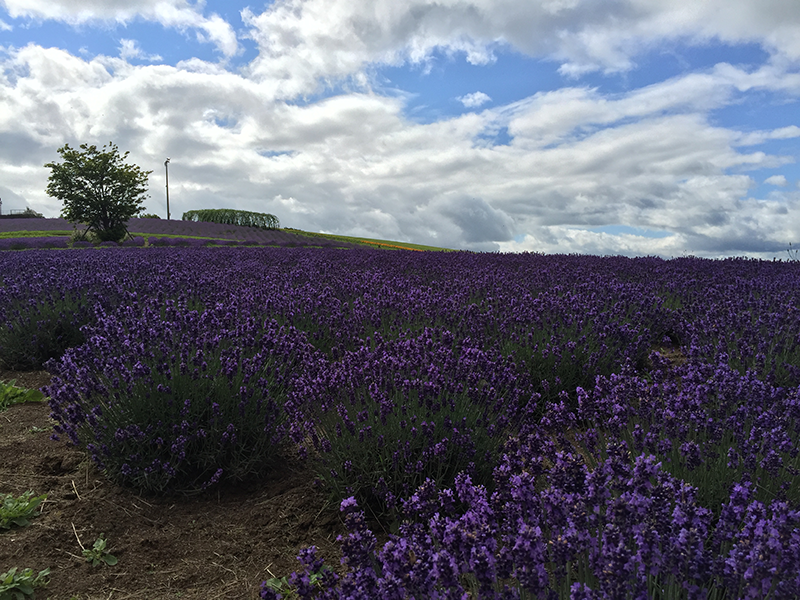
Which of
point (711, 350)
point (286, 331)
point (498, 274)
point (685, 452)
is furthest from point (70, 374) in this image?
point (498, 274)

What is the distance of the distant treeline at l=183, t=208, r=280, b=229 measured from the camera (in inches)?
1747

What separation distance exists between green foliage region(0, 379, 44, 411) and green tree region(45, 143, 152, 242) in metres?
24.4

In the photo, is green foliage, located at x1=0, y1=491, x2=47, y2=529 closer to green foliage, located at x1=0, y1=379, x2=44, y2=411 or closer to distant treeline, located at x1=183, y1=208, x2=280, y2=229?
green foliage, located at x1=0, y1=379, x2=44, y2=411

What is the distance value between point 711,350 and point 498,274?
393 centimetres

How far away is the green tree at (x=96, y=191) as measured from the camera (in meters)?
26.5

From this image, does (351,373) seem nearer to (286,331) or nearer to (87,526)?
(286,331)

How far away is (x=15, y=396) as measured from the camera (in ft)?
15.6

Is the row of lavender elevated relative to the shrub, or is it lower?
elevated

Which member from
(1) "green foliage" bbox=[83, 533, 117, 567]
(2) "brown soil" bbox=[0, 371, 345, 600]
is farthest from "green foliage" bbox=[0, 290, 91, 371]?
(1) "green foliage" bbox=[83, 533, 117, 567]

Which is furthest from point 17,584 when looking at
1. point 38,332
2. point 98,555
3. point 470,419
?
point 38,332

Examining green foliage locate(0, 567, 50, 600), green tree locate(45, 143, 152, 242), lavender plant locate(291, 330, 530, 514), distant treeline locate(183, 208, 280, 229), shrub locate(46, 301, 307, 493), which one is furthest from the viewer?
distant treeline locate(183, 208, 280, 229)

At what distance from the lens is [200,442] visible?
10.8ft

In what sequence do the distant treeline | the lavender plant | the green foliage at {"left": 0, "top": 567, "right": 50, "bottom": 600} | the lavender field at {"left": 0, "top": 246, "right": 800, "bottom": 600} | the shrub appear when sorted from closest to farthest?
1. the lavender field at {"left": 0, "top": 246, "right": 800, "bottom": 600}
2. the green foliage at {"left": 0, "top": 567, "right": 50, "bottom": 600}
3. the lavender plant
4. the shrub
5. the distant treeline

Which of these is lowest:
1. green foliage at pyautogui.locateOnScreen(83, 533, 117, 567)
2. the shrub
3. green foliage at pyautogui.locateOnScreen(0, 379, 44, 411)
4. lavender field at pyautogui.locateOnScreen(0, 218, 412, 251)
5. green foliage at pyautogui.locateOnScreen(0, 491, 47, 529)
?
green foliage at pyautogui.locateOnScreen(83, 533, 117, 567)
